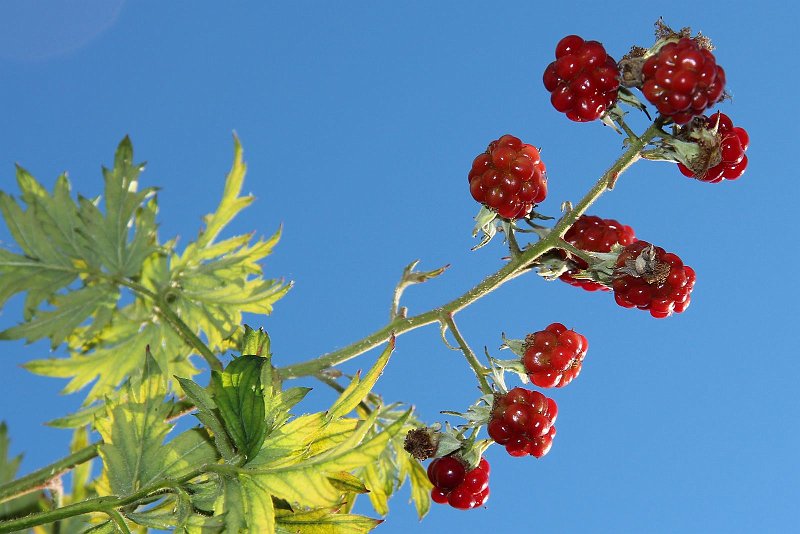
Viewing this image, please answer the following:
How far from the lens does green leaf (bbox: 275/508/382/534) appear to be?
1.49m

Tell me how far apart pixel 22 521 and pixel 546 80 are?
156cm

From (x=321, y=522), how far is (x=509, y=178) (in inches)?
38.4

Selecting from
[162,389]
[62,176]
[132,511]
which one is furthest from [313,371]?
[62,176]

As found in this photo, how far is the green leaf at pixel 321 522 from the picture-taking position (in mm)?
1488

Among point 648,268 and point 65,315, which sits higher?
point 65,315

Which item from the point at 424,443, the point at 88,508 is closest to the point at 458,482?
the point at 424,443

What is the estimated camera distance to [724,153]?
1.92 m

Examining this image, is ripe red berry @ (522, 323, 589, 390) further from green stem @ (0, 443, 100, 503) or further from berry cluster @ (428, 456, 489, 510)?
green stem @ (0, 443, 100, 503)

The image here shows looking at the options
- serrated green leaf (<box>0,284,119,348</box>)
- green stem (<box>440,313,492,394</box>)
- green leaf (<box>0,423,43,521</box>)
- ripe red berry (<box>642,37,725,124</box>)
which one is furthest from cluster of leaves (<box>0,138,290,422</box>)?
ripe red berry (<box>642,37,725,124</box>)

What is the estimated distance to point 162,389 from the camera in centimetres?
185

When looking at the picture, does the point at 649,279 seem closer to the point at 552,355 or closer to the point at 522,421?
the point at 552,355

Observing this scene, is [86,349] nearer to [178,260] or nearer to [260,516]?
[178,260]

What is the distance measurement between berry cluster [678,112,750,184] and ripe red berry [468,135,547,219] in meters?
0.36

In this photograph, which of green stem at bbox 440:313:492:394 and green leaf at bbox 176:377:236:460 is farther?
green stem at bbox 440:313:492:394
